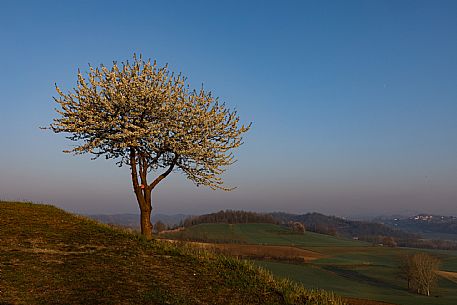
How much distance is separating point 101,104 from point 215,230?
131 meters

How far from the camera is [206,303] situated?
11.0 metres

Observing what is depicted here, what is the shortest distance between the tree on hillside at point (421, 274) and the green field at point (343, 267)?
1945 millimetres

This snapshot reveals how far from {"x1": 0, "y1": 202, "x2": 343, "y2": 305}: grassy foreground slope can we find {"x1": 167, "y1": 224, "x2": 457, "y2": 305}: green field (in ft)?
128

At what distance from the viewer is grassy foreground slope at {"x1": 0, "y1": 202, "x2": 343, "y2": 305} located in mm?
10992

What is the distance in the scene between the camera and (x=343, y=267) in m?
93.2

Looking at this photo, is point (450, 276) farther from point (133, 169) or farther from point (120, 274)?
point (120, 274)

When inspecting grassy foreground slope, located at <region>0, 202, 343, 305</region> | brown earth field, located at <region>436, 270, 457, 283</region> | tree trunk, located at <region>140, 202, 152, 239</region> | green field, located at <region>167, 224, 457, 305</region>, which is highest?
tree trunk, located at <region>140, 202, 152, 239</region>

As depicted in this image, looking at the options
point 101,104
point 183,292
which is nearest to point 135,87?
point 101,104

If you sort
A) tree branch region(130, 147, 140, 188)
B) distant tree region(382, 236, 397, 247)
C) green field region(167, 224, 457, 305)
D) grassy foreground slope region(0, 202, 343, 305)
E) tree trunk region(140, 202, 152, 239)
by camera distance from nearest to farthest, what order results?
grassy foreground slope region(0, 202, 343, 305)
tree trunk region(140, 202, 152, 239)
tree branch region(130, 147, 140, 188)
green field region(167, 224, 457, 305)
distant tree region(382, 236, 397, 247)

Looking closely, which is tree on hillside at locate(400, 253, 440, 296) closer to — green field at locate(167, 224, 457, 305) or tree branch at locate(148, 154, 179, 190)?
green field at locate(167, 224, 457, 305)

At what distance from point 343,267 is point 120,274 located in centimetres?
8973

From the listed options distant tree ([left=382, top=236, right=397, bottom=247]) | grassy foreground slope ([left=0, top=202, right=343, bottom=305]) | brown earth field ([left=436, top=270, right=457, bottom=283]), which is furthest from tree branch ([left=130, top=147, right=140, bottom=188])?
distant tree ([left=382, top=236, right=397, bottom=247])

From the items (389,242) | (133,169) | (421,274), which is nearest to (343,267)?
(421,274)

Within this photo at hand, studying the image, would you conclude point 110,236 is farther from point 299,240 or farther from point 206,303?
point 299,240
